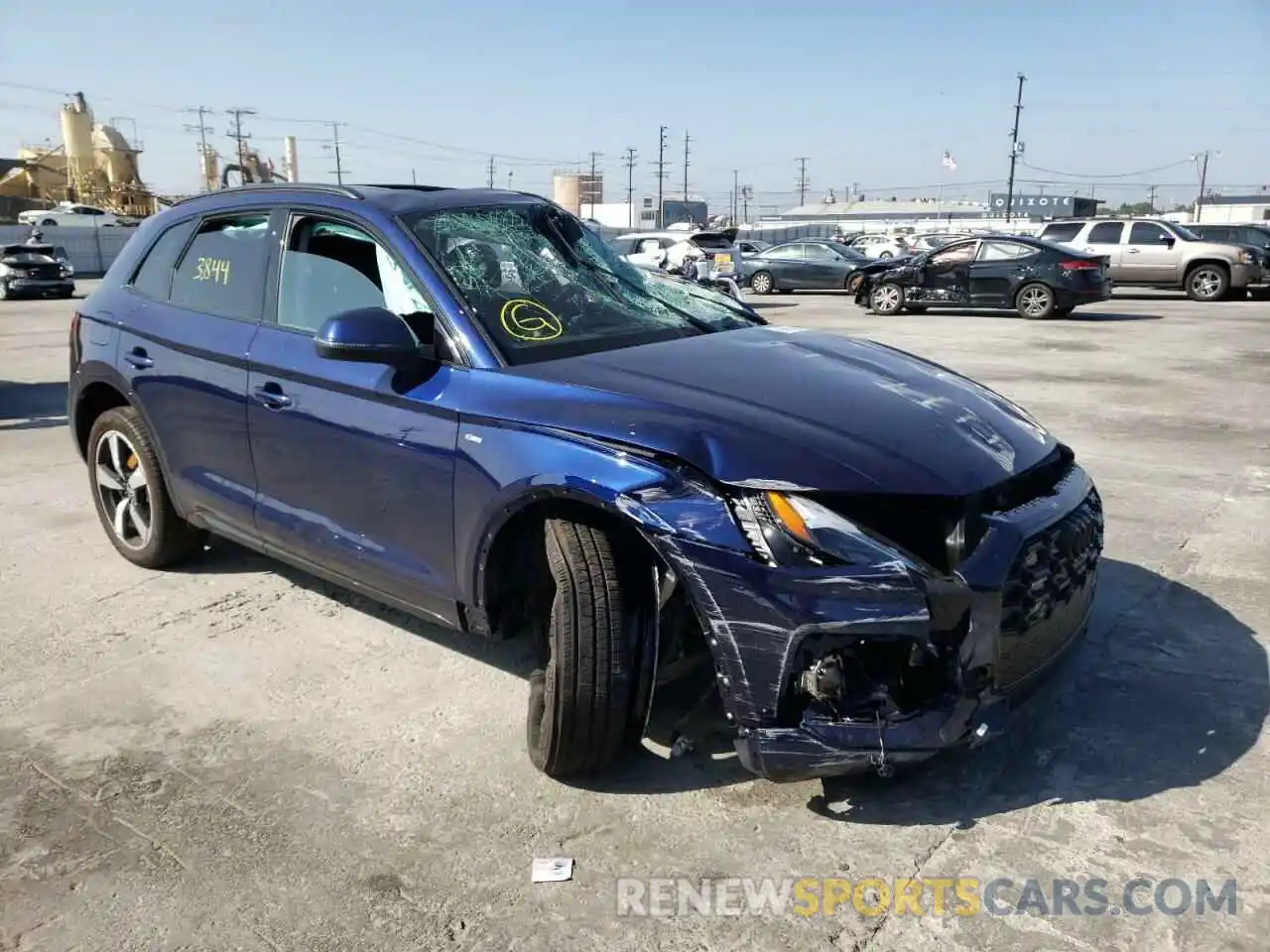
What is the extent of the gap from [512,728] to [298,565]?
110cm

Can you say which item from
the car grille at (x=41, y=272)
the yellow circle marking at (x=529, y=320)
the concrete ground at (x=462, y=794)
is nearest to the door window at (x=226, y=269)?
the yellow circle marking at (x=529, y=320)

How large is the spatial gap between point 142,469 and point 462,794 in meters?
2.45

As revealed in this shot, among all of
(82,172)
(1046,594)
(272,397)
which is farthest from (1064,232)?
(82,172)

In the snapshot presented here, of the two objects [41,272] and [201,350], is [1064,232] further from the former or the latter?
[41,272]

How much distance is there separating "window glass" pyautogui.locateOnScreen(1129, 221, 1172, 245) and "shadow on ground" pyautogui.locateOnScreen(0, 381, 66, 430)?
1923 centimetres

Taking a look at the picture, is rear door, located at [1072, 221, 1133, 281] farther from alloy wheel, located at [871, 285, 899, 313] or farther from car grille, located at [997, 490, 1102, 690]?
car grille, located at [997, 490, 1102, 690]

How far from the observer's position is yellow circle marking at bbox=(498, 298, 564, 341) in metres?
3.17

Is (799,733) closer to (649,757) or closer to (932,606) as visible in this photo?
(932,606)

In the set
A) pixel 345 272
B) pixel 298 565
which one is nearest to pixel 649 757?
pixel 298 565

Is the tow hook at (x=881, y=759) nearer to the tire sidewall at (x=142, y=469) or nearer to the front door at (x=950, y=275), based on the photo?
the tire sidewall at (x=142, y=469)

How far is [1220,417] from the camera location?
8.19 meters

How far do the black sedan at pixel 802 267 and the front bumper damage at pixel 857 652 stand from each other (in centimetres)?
2152

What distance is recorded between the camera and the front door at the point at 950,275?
17.2 meters

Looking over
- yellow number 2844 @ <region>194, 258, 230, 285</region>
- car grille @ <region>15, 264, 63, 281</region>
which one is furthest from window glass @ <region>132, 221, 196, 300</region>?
car grille @ <region>15, 264, 63, 281</region>
